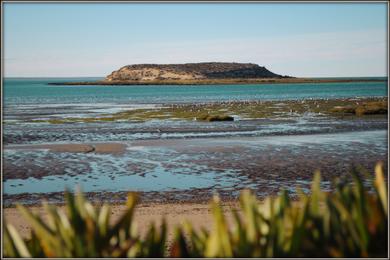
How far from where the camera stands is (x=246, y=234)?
2184mm

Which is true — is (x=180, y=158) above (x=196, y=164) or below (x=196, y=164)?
above

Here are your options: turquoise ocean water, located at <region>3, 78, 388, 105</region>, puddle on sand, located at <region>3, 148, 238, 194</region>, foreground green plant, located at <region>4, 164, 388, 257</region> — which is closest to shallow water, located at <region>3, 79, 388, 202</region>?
puddle on sand, located at <region>3, 148, 238, 194</region>

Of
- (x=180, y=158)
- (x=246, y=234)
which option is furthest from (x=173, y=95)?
(x=246, y=234)

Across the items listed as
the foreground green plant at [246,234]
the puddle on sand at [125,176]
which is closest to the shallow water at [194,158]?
the puddle on sand at [125,176]

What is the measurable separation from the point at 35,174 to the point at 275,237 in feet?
51.9

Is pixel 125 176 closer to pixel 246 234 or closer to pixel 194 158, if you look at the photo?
pixel 194 158

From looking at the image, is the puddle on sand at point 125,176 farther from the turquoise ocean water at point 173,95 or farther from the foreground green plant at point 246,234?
the turquoise ocean water at point 173,95

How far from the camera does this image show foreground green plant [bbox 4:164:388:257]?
211 cm

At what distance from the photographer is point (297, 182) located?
15047 mm

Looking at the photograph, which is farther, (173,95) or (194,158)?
(173,95)

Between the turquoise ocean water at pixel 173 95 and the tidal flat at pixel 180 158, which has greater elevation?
the turquoise ocean water at pixel 173 95

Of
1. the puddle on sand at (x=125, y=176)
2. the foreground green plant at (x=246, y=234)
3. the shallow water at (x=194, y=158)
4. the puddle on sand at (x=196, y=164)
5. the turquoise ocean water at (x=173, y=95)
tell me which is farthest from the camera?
the turquoise ocean water at (x=173, y=95)

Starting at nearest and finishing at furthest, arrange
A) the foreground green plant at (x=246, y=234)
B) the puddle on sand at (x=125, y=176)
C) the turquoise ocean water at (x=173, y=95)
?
the foreground green plant at (x=246, y=234)
the puddle on sand at (x=125, y=176)
the turquoise ocean water at (x=173, y=95)

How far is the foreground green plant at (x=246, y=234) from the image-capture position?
2.11m
